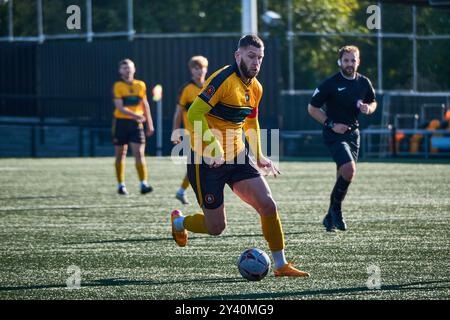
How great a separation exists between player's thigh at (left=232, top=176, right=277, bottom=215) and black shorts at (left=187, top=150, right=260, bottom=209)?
56 millimetres

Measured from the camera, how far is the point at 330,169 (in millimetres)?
24516

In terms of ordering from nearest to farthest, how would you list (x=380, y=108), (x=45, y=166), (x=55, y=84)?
1. (x=45, y=166)
2. (x=380, y=108)
3. (x=55, y=84)

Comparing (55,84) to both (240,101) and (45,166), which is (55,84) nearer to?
(45,166)

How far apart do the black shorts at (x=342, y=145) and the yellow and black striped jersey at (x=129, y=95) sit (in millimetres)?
5811

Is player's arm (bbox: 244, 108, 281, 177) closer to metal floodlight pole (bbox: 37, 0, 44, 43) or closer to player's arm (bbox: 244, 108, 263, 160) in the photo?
player's arm (bbox: 244, 108, 263, 160)

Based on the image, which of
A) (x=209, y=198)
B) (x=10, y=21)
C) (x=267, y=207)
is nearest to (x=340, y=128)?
(x=209, y=198)

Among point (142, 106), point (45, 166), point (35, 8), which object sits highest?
Result: point (35, 8)

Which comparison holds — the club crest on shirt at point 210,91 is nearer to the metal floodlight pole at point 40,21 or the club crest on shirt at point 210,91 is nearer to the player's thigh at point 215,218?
the player's thigh at point 215,218

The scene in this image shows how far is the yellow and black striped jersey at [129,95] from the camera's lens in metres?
18.2

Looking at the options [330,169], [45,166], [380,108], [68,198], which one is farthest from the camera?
[380,108]

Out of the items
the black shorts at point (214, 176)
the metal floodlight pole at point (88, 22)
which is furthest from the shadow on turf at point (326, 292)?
the metal floodlight pole at point (88, 22)
